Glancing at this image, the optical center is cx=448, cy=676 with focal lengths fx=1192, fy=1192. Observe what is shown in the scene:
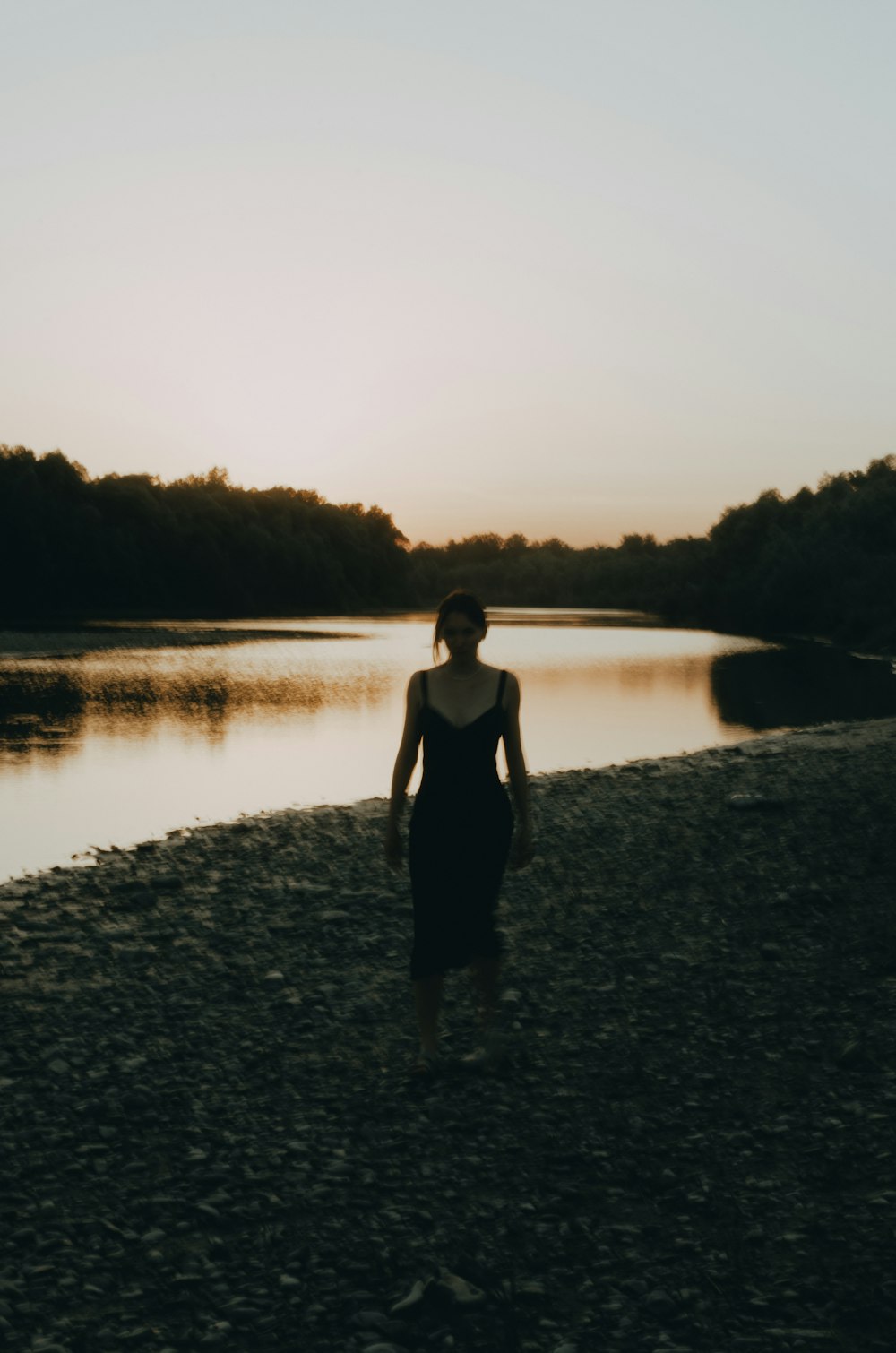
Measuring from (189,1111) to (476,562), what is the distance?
6541 inches

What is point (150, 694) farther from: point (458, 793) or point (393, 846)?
point (458, 793)

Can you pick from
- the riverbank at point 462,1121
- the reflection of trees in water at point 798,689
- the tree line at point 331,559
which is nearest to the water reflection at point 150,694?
the reflection of trees in water at point 798,689

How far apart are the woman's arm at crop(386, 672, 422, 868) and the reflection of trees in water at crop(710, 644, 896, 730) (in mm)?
23120

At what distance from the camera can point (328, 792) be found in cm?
1889

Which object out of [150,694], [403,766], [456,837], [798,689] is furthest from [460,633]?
[798,689]

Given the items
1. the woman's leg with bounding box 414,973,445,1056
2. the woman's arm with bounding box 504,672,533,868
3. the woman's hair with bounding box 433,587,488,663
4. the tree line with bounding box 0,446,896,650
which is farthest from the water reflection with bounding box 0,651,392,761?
the tree line with bounding box 0,446,896,650

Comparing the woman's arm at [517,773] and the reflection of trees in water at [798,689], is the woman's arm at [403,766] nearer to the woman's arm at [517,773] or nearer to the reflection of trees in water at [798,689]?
the woman's arm at [517,773]

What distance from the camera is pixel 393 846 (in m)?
5.58

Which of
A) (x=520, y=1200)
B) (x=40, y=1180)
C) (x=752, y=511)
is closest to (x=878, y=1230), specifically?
(x=520, y=1200)

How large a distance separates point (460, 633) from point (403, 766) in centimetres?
68

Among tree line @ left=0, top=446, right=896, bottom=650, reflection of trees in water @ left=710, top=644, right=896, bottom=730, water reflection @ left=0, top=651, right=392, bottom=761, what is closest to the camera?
water reflection @ left=0, top=651, right=392, bottom=761

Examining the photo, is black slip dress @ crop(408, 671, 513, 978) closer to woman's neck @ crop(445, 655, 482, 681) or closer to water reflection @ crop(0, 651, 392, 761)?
woman's neck @ crop(445, 655, 482, 681)

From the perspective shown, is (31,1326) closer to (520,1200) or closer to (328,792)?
(520,1200)

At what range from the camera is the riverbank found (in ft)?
12.8
